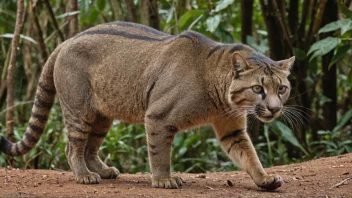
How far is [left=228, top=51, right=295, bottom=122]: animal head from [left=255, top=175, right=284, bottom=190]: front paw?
0.55m

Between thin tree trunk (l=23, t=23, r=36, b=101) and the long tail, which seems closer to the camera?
the long tail

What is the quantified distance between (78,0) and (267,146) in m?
3.43

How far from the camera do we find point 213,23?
8.91m

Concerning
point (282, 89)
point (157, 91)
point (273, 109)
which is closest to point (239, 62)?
point (282, 89)

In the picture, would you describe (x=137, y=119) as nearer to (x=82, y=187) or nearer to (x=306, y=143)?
(x=82, y=187)

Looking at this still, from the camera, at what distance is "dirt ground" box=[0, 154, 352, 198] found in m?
5.91

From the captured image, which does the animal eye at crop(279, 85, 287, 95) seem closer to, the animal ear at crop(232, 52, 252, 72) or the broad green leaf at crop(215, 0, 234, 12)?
the animal ear at crop(232, 52, 252, 72)

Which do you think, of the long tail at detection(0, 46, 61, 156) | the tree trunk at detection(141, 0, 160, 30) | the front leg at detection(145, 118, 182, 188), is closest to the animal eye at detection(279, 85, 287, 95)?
the front leg at detection(145, 118, 182, 188)

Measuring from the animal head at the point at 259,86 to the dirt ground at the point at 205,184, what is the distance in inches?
30.0

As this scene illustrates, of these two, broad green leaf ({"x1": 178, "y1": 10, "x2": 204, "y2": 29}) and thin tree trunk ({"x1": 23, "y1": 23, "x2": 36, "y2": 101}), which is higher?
broad green leaf ({"x1": 178, "y1": 10, "x2": 204, "y2": 29})

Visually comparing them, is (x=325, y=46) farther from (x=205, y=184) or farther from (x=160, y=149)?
(x=160, y=149)

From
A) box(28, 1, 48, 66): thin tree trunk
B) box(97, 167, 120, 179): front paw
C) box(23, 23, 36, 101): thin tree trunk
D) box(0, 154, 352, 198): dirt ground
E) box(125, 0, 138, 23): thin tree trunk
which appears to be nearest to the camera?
box(0, 154, 352, 198): dirt ground


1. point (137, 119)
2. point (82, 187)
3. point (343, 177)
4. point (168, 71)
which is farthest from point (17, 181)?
point (343, 177)

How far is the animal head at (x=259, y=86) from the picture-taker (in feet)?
19.8
